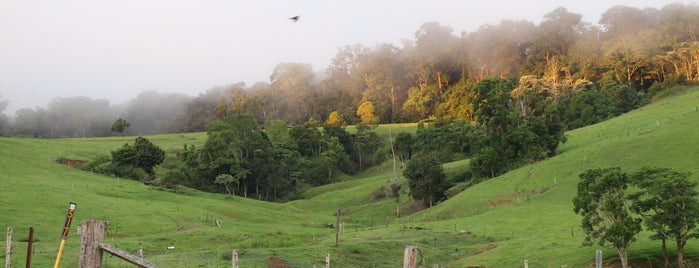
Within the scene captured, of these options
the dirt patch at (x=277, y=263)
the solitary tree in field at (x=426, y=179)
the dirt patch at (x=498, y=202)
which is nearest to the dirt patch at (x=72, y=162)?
the solitary tree in field at (x=426, y=179)

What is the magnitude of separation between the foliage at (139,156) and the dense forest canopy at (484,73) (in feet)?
Result: 208

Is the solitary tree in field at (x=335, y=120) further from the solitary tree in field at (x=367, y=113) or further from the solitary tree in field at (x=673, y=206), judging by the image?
the solitary tree in field at (x=673, y=206)

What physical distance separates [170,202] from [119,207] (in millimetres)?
10875

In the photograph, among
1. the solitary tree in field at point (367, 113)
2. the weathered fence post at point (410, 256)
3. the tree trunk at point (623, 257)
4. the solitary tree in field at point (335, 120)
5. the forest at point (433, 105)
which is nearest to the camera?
the weathered fence post at point (410, 256)

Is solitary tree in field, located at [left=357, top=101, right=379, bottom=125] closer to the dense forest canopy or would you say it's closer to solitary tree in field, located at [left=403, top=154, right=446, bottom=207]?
the dense forest canopy

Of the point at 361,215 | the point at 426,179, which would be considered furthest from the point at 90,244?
the point at 361,215

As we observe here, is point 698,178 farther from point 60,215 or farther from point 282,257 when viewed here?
point 60,215

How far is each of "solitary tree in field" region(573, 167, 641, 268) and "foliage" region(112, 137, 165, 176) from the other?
78.5 meters

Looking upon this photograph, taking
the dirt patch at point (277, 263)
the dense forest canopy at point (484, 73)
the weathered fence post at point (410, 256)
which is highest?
the dense forest canopy at point (484, 73)

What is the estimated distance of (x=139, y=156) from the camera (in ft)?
325

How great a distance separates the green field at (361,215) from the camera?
4062 centimetres

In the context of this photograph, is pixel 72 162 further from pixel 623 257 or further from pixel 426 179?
pixel 623 257

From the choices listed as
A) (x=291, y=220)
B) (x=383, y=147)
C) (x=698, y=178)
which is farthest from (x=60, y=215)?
(x=383, y=147)

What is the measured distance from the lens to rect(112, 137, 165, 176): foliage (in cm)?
9675
